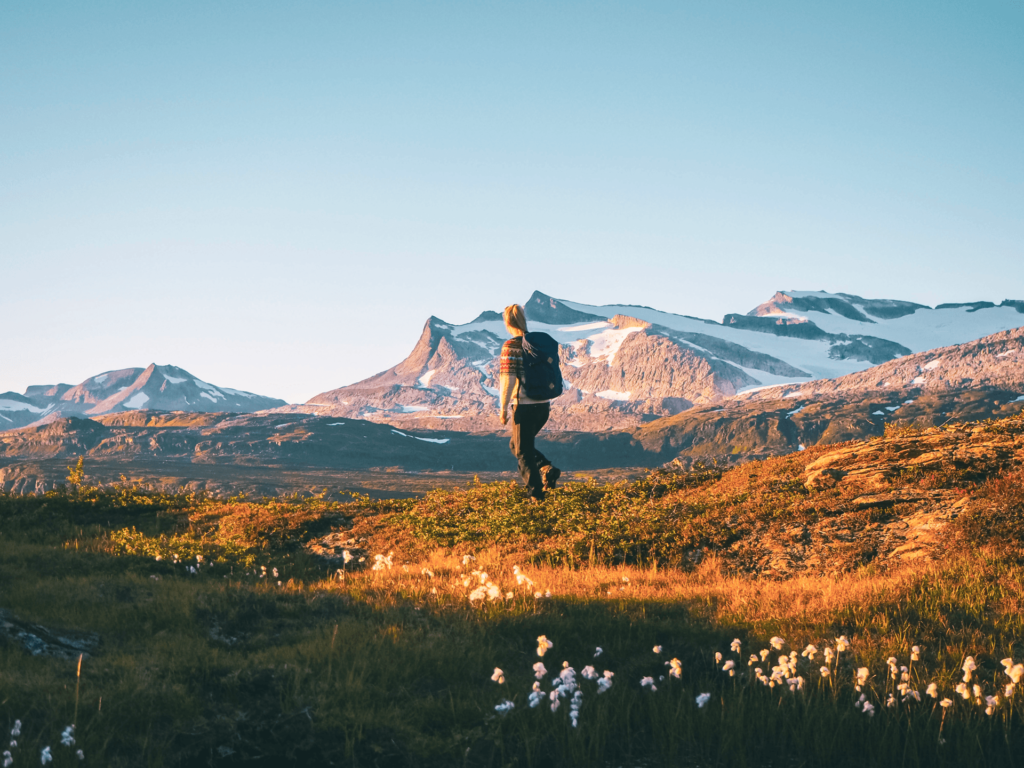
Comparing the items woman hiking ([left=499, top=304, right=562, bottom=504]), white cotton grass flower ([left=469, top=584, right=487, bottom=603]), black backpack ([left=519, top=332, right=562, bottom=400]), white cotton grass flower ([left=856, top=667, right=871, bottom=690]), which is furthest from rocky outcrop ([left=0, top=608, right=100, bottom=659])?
black backpack ([left=519, top=332, right=562, bottom=400])

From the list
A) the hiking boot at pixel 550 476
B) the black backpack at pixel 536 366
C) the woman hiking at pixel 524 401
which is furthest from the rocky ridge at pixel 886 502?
the black backpack at pixel 536 366

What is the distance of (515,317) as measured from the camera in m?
14.4

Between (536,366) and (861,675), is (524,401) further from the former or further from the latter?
(861,675)

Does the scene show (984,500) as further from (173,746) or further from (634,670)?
(173,746)

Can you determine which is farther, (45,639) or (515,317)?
(515,317)

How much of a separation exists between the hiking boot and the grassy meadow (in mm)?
2072

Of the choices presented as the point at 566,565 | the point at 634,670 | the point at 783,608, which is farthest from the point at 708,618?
the point at 566,565

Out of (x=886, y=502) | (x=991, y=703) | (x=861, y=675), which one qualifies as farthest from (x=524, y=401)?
(x=991, y=703)

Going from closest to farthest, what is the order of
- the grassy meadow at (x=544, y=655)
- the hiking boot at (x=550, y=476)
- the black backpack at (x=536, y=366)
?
the grassy meadow at (x=544, y=655) → the black backpack at (x=536, y=366) → the hiking boot at (x=550, y=476)

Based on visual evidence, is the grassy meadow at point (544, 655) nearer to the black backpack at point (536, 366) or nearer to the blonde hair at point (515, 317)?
the black backpack at point (536, 366)

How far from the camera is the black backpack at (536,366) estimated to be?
13766 mm

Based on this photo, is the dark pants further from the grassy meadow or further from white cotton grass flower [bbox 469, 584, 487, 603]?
white cotton grass flower [bbox 469, 584, 487, 603]

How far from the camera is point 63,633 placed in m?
6.97

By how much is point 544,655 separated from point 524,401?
7395 millimetres
